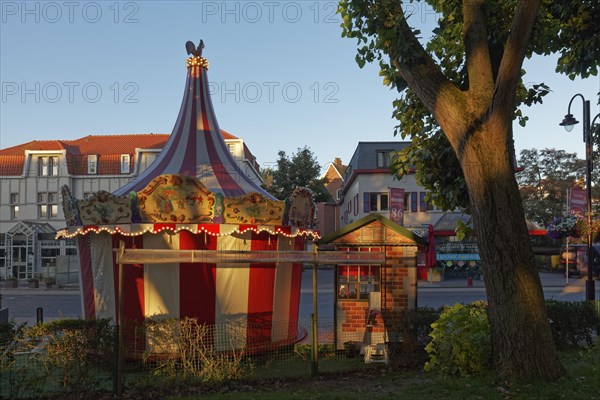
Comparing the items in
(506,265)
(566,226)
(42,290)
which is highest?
(566,226)

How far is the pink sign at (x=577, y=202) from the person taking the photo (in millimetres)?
14609

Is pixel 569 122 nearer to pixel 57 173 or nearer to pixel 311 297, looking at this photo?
pixel 311 297

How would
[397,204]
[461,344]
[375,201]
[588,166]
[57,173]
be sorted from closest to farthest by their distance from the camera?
[461,344] → [588,166] → [397,204] → [375,201] → [57,173]

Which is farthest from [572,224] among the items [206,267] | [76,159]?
[76,159]

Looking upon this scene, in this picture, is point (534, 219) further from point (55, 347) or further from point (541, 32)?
point (55, 347)

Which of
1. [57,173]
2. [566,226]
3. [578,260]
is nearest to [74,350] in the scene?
[566,226]

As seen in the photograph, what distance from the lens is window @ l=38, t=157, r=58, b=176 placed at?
4628cm

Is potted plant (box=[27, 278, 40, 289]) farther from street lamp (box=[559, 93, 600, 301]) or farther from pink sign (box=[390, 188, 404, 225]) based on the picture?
street lamp (box=[559, 93, 600, 301])

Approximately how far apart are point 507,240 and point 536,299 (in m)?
0.89

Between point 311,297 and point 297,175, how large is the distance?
21.6 metres

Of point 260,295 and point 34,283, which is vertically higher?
point 260,295

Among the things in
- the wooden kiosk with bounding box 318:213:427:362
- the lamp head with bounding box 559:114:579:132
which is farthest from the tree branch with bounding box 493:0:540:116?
the lamp head with bounding box 559:114:579:132

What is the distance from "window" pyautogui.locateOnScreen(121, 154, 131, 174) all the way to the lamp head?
38.4 meters

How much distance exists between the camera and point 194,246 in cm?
1149
